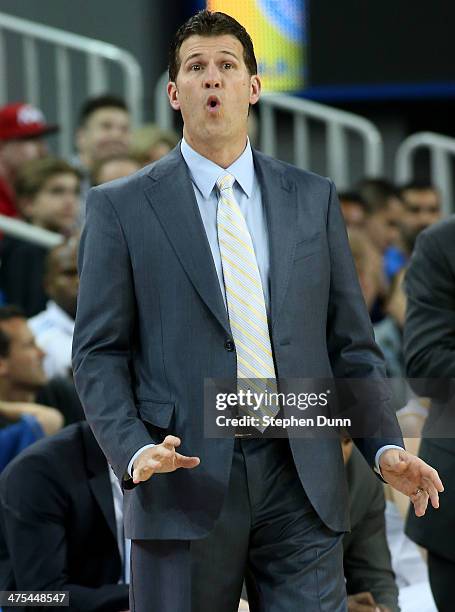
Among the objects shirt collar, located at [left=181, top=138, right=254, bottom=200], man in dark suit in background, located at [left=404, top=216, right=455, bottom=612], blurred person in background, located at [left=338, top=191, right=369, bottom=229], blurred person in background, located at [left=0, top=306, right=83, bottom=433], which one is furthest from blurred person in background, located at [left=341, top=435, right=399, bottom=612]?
blurred person in background, located at [left=338, top=191, right=369, bottom=229]

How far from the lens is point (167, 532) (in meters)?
3.11

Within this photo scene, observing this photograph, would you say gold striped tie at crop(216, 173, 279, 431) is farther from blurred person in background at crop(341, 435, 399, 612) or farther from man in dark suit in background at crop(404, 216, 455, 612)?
blurred person in background at crop(341, 435, 399, 612)

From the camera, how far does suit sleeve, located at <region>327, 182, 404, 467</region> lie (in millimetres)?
3283

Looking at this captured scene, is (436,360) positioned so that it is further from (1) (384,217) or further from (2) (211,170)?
(1) (384,217)

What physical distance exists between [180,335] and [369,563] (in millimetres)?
1501

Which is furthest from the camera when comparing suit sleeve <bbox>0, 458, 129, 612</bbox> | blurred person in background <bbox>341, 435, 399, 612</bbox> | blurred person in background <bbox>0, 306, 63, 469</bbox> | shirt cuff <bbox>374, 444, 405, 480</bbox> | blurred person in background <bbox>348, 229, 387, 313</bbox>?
blurred person in background <bbox>348, 229, 387, 313</bbox>

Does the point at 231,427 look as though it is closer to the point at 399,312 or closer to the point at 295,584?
the point at 295,584

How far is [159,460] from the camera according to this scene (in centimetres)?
293

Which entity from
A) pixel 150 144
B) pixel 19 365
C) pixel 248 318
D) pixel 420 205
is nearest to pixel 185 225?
pixel 248 318

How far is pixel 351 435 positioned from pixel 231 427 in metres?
0.34

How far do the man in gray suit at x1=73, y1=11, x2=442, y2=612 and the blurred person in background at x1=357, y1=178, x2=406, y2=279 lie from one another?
487 centimetres

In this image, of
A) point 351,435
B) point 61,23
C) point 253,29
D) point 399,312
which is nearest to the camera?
point 351,435

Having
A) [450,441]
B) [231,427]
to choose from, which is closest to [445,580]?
[450,441]

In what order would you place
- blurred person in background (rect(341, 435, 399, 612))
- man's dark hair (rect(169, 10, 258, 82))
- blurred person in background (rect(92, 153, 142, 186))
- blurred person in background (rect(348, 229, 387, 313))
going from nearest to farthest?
man's dark hair (rect(169, 10, 258, 82)), blurred person in background (rect(341, 435, 399, 612)), blurred person in background (rect(348, 229, 387, 313)), blurred person in background (rect(92, 153, 142, 186))
